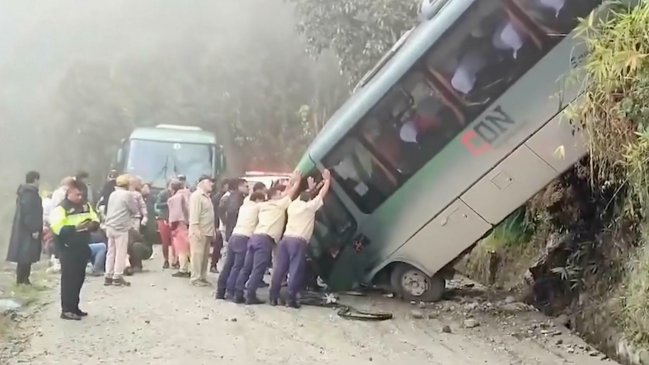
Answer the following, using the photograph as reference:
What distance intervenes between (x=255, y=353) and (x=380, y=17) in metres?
10.9

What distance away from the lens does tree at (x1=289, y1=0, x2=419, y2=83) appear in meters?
17.0

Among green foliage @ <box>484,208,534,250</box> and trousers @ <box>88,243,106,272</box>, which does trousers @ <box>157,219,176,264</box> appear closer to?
trousers @ <box>88,243,106,272</box>

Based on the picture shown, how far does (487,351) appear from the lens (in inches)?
299

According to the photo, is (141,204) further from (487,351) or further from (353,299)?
(487,351)

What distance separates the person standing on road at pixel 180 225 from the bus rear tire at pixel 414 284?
331cm

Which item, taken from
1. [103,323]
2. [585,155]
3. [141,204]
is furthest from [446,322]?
[141,204]

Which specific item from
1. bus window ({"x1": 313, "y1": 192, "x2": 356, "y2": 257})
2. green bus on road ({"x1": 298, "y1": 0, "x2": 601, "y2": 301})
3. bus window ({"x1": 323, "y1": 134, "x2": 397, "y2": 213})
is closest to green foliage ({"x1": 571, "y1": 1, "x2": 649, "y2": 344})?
green bus on road ({"x1": 298, "y1": 0, "x2": 601, "y2": 301})

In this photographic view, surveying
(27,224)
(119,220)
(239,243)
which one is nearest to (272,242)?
(239,243)

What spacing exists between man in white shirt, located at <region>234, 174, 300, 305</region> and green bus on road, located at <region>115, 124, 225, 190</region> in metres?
8.61

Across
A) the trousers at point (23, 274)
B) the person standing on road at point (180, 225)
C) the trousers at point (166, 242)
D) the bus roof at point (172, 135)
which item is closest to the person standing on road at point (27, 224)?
the trousers at point (23, 274)

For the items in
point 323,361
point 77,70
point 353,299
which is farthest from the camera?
point 77,70

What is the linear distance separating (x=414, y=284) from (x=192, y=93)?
75.4ft

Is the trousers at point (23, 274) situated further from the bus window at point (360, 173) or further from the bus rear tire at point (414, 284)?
the bus rear tire at point (414, 284)

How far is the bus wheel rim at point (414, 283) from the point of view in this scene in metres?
9.84
